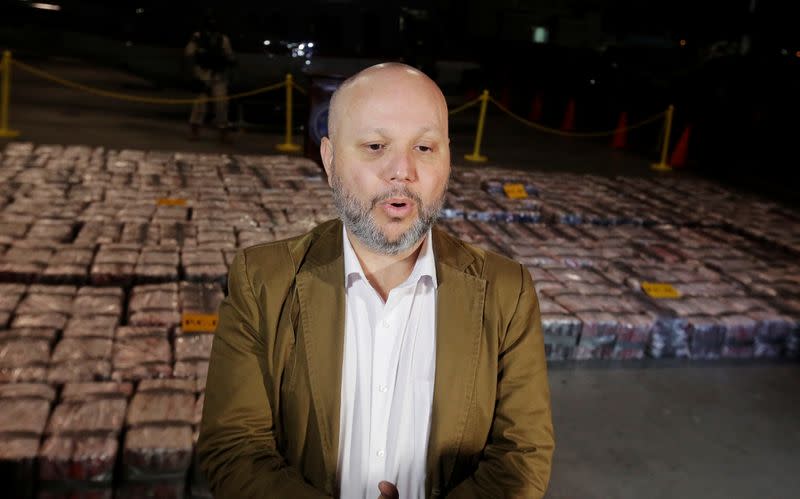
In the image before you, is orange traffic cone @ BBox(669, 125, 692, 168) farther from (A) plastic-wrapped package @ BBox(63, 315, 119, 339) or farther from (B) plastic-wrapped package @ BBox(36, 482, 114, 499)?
(B) plastic-wrapped package @ BBox(36, 482, 114, 499)

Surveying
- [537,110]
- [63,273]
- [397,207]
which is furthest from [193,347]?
[537,110]

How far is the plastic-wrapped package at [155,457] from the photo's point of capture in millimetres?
3188

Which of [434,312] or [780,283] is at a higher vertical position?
[434,312]

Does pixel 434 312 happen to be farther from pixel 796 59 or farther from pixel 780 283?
pixel 796 59

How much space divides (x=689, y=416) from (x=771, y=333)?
1.37 metres

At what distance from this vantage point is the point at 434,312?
82.3 inches

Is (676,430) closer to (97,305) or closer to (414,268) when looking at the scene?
(414,268)

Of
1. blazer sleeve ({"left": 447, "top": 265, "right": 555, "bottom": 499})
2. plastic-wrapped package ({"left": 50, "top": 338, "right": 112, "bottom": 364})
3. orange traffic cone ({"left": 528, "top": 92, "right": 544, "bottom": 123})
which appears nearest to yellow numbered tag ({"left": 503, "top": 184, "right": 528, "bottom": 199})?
plastic-wrapped package ({"left": 50, "top": 338, "right": 112, "bottom": 364})

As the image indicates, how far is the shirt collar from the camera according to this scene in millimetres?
2057

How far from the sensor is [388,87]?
1.93 meters

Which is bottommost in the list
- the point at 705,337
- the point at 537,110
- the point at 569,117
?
the point at 705,337

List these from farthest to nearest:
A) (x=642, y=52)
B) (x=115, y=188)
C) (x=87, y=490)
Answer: (x=642, y=52) < (x=115, y=188) < (x=87, y=490)

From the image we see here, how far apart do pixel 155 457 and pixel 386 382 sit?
1598mm

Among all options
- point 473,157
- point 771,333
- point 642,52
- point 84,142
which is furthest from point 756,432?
point 642,52
